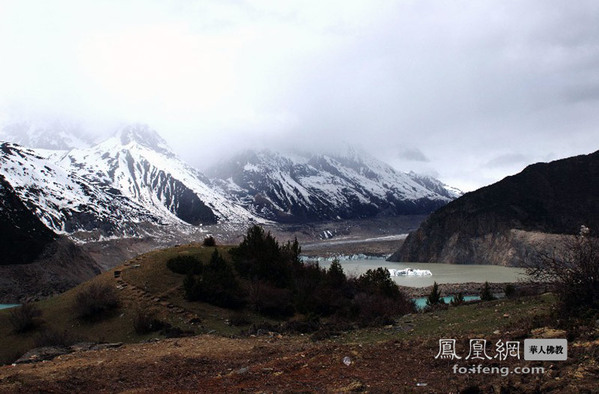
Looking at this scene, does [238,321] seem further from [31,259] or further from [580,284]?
[31,259]

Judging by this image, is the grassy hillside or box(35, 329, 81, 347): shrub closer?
box(35, 329, 81, 347): shrub

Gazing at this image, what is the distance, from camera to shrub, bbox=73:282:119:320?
22.7m

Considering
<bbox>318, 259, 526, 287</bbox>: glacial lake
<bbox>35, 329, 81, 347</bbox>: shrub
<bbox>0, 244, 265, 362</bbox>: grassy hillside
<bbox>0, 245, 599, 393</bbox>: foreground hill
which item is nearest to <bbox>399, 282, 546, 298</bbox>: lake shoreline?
<bbox>318, 259, 526, 287</bbox>: glacial lake

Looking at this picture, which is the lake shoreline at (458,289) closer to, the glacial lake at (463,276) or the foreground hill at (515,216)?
the glacial lake at (463,276)

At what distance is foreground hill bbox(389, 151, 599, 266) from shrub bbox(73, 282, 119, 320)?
90.2m

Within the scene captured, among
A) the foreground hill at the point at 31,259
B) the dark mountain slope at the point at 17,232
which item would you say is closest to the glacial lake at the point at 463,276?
the foreground hill at the point at 31,259

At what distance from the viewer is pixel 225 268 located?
28688 mm

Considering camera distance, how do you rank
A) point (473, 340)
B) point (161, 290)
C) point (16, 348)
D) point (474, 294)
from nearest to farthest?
point (473, 340) → point (16, 348) → point (161, 290) → point (474, 294)

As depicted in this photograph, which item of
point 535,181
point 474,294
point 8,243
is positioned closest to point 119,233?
point 8,243

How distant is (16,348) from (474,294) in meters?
57.5

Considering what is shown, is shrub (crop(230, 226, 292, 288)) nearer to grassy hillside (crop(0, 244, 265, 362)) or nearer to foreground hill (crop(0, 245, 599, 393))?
grassy hillside (crop(0, 244, 265, 362))

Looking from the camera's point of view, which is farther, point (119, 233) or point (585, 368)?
point (119, 233)

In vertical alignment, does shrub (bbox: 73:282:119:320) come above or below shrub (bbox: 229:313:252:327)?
above

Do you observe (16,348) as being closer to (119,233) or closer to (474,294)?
(474,294)
